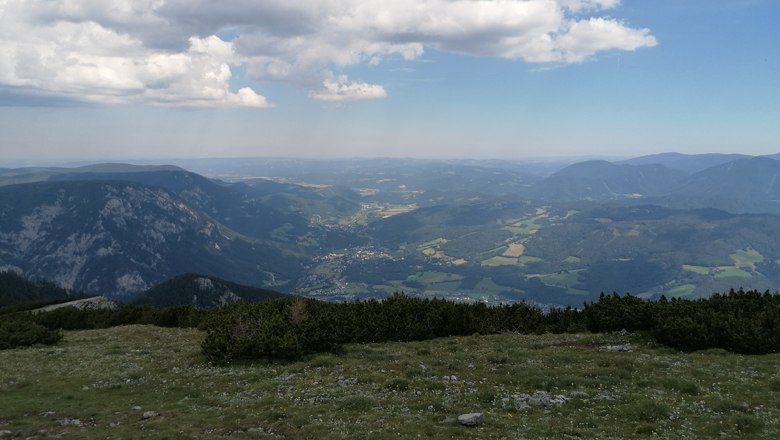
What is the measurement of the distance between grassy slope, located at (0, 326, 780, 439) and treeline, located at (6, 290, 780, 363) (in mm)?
1439

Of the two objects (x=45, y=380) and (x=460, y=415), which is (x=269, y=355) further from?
(x=460, y=415)

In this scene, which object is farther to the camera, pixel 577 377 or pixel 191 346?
pixel 191 346

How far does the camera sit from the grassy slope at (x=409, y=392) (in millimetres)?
15820

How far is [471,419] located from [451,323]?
60.6ft

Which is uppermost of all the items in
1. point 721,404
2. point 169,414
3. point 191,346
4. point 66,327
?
point 721,404

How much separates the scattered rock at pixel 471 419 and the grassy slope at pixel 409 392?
1.02 ft

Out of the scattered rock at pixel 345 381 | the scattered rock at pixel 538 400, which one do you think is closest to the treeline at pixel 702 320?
the scattered rock at pixel 538 400

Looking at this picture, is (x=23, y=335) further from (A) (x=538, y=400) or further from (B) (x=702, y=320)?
(B) (x=702, y=320)

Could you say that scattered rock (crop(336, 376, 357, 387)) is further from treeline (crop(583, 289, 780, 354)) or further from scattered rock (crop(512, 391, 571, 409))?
treeline (crop(583, 289, 780, 354))

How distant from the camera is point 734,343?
82.4ft

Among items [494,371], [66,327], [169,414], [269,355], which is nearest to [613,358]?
[494,371]

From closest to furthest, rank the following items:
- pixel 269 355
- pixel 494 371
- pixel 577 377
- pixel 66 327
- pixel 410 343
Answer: pixel 577 377 → pixel 494 371 → pixel 269 355 → pixel 410 343 → pixel 66 327

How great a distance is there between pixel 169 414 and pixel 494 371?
15.6 metres

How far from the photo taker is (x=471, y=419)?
1614 centimetres
